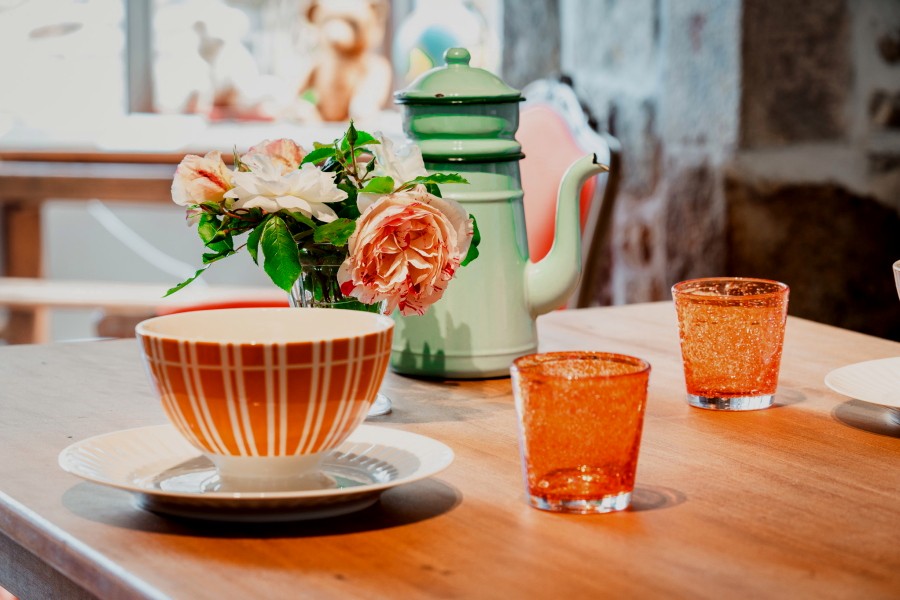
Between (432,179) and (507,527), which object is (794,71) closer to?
(432,179)

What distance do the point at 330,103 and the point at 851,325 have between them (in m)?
1.77

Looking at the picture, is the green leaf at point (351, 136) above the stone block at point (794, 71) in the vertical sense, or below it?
below

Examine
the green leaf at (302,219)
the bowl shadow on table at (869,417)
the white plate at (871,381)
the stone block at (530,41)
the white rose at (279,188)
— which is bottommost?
the bowl shadow on table at (869,417)

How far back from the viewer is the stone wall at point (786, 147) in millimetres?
1959

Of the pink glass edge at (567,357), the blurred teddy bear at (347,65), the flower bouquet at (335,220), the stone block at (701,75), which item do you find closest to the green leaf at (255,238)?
the flower bouquet at (335,220)

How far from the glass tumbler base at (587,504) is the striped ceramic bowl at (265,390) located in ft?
0.34

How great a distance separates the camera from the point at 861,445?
746 millimetres

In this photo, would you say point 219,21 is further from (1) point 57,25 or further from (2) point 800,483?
(2) point 800,483

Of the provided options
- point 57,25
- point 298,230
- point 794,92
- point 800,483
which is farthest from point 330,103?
point 800,483

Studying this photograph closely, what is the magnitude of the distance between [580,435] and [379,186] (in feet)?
0.87

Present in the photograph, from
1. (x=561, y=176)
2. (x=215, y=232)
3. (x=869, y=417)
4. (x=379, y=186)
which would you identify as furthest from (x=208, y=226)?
(x=561, y=176)

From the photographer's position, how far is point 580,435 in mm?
602

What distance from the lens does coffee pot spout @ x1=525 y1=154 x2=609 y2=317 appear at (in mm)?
973

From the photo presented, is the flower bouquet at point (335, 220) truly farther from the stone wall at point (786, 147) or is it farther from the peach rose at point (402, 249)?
the stone wall at point (786, 147)
